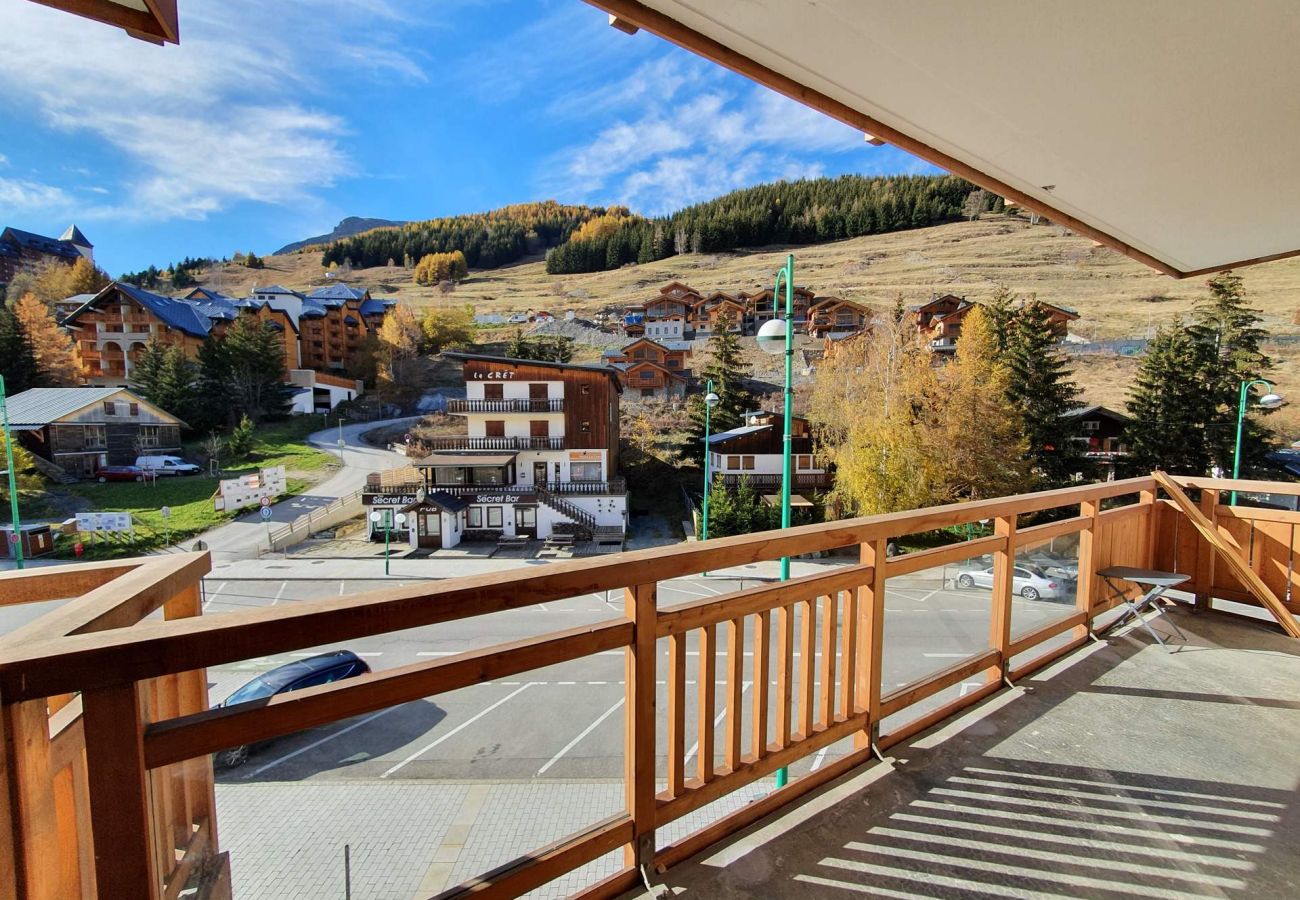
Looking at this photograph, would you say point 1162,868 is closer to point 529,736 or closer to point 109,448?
point 529,736

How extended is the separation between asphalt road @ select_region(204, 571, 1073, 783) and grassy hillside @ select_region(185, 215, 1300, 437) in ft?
95.6

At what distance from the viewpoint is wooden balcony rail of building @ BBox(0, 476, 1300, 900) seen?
2.93 ft

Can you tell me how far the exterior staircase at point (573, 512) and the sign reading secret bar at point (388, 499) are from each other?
4935mm

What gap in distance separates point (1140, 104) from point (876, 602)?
194cm

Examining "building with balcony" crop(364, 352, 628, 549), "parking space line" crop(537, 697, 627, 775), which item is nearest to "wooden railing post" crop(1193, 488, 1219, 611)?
"parking space line" crop(537, 697, 627, 775)

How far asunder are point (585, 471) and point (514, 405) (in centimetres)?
411

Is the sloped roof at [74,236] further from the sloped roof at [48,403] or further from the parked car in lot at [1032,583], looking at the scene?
the parked car in lot at [1032,583]

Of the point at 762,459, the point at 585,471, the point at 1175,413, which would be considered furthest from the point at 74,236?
the point at 1175,413

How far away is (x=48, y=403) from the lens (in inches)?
1175

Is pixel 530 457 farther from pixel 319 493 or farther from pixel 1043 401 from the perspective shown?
pixel 1043 401

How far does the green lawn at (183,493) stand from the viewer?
848 inches

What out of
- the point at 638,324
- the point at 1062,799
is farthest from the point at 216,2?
the point at 638,324

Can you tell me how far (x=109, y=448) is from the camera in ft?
99.7

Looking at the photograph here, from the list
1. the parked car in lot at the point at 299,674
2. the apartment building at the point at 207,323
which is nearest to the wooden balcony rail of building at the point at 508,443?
the parked car in lot at the point at 299,674
